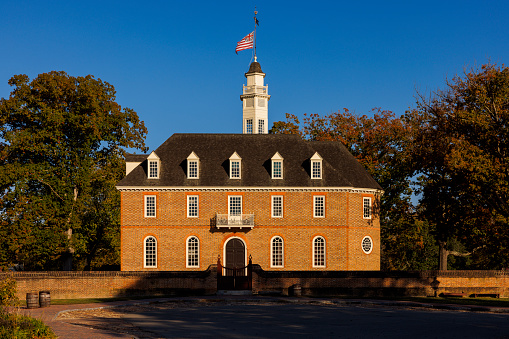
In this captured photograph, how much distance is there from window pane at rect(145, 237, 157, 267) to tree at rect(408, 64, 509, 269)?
19.9 m

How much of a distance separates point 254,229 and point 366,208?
889 centimetres

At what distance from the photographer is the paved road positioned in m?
20.7

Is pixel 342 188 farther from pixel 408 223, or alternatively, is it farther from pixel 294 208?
pixel 408 223

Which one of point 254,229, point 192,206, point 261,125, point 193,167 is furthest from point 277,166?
point 261,125

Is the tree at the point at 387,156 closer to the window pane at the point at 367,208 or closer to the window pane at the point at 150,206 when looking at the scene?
the window pane at the point at 367,208

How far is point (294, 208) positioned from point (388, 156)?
46.3 ft

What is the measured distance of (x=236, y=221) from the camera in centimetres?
4528

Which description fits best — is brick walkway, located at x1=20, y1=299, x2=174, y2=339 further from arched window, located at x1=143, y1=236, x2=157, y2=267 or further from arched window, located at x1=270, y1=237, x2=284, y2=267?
arched window, located at x1=270, y1=237, x2=284, y2=267

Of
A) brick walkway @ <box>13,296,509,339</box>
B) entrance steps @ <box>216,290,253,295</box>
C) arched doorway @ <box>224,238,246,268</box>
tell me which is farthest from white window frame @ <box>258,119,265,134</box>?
brick walkway @ <box>13,296,509,339</box>

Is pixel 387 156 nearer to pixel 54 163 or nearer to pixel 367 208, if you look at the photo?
pixel 367 208

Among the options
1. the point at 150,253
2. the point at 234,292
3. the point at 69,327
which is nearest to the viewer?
the point at 69,327

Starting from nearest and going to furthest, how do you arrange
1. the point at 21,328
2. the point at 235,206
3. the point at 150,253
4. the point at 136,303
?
the point at 21,328 < the point at 136,303 < the point at 150,253 < the point at 235,206

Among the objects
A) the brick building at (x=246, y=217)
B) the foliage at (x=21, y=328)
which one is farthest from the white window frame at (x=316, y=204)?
the foliage at (x=21, y=328)

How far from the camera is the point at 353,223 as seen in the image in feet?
151
